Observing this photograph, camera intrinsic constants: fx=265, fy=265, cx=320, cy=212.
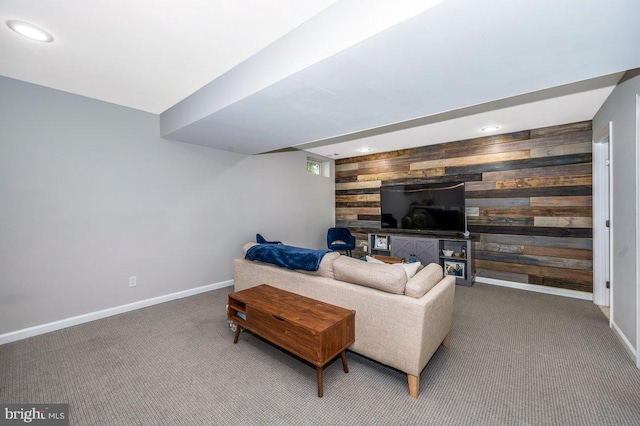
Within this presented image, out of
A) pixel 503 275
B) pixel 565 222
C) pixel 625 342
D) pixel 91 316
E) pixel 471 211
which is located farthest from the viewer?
pixel 471 211

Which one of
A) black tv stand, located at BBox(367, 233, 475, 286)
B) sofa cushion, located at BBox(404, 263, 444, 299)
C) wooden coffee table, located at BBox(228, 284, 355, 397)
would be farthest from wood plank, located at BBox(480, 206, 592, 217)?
wooden coffee table, located at BBox(228, 284, 355, 397)

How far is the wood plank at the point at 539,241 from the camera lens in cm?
364

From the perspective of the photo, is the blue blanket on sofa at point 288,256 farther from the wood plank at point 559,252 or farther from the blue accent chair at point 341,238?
the wood plank at point 559,252

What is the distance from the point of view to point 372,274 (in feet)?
6.51

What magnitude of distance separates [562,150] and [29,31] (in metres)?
5.80

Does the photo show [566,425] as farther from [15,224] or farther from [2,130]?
[2,130]

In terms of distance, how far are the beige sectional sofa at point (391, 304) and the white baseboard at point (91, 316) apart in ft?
7.12

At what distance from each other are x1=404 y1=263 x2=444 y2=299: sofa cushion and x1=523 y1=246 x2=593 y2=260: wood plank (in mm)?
2810

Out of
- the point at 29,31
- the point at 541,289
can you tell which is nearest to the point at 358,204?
the point at 541,289

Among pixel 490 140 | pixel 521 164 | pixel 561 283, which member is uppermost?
pixel 490 140

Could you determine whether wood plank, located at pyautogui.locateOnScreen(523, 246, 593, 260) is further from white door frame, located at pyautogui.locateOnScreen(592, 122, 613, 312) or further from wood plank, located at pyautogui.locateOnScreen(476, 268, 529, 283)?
wood plank, located at pyautogui.locateOnScreen(476, 268, 529, 283)

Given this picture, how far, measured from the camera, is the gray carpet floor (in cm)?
161

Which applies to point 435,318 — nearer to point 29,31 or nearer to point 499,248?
point 499,248

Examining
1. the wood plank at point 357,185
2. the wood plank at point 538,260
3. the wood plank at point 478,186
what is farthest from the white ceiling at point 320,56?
the wood plank at point 357,185
